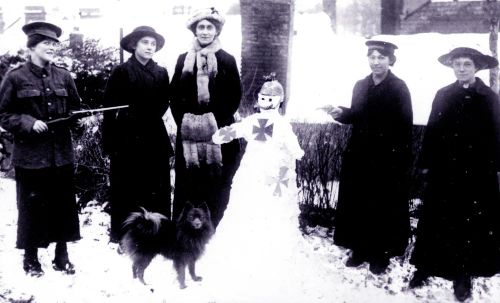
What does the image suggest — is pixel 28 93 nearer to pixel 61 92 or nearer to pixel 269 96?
pixel 61 92

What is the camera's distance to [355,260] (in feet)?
16.9

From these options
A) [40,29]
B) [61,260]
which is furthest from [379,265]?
[40,29]

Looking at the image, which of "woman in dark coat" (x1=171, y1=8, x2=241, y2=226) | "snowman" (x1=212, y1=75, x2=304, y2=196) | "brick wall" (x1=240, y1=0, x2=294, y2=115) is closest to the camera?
"snowman" (x1=212, y1=75, x2=304, y2=196)

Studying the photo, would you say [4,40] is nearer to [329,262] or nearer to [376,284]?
[329,262]

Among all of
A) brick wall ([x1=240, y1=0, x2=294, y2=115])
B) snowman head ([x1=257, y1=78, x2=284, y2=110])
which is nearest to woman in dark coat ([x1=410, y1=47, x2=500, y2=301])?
snowman head ([x1=257, y1=78, x2=284, y2=110])

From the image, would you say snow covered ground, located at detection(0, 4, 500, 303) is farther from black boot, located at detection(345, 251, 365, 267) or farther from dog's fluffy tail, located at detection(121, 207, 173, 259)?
dog's fluffy tail, located at detection(121, 207, 173, 259)

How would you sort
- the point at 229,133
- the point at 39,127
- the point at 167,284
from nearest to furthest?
1. the point at 39,127
2. the point at 167,284
3. the point at 229,133

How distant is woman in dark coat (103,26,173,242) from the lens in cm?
484

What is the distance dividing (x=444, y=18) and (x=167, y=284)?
18512 millimetres

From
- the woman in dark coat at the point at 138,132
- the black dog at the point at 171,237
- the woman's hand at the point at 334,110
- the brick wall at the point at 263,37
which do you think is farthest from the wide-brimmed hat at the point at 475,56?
the brick wall at the point at 263,37

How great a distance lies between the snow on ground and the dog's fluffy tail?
12.0 inches

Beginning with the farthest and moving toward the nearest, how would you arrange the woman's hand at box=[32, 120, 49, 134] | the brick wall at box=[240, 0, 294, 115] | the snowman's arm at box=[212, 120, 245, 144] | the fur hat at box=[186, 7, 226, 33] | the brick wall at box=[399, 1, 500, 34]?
the brick wall at box=[399, 1, 500, 34], the brick wall at box=[240, 0, 294, 115], the fur hat at box=[186, 7, 226, 33], the snowman's arm at box=[212, 120, 245, 144], the woman's hand at box=[32, 120, 49, 134]

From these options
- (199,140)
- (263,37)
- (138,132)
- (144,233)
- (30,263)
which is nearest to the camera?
(144,233)

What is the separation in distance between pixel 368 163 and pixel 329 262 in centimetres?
117
